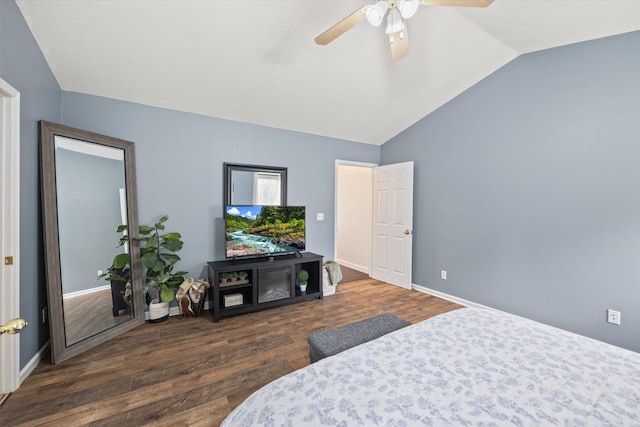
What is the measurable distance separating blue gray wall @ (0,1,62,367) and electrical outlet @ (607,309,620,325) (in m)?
4.70

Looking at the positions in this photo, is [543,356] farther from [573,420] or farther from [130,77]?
[130,77]

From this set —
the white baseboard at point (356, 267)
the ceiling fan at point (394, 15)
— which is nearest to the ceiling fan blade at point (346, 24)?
the ceiling fan at point (394, 15)

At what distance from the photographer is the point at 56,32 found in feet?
6.57

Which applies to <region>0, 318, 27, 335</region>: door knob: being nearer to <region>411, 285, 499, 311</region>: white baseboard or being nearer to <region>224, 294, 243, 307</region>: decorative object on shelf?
<region>224, 294, 243, 307</region>: decorative object on shelf

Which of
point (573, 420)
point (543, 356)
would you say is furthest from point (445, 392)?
point (543, 356)

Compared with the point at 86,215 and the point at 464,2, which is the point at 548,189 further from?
the point at 86,215

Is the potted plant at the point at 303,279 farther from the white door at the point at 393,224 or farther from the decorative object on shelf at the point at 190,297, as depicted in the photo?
the white door at the point at 393,224

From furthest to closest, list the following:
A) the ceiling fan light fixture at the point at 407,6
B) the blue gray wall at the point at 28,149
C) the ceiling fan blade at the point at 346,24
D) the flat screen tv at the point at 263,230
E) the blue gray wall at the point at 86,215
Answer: the flat screen tv at the point at 263,230 < the blue gray wall at the point at 86,215 < the blue gray wall at the point at 28,149 < the ceiling fan blade at the point at 346,24 < the ceiling fan light fixture at the point at 407,6

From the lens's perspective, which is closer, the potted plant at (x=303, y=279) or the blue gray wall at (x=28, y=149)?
the blue gray wall at (x=28, y=149)

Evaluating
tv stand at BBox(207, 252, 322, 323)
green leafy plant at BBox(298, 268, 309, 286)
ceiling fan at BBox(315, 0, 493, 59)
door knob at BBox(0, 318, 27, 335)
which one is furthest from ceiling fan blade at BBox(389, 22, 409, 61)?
green leafy plant at BBox(298, 268, 309, 286)

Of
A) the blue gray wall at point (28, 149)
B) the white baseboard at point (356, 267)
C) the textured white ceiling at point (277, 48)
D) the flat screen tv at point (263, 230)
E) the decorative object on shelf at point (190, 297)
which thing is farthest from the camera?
the white baseboard at point (356, 267)

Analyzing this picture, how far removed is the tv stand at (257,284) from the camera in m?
2.88

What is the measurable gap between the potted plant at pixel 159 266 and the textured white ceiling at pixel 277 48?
1.45 m

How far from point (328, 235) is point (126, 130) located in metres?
2.88
